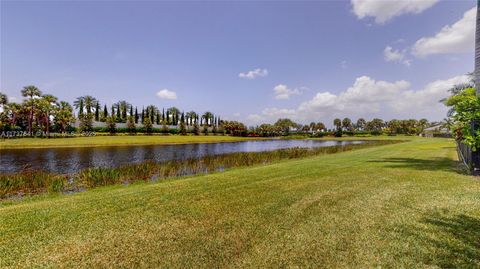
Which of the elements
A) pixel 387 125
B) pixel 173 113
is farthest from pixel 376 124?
pixel 173 113

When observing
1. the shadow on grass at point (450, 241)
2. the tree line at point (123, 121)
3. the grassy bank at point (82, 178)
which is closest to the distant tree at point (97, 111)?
the tree line at point (123, 121)

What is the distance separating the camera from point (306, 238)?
17.4 feet

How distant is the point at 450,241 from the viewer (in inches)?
199

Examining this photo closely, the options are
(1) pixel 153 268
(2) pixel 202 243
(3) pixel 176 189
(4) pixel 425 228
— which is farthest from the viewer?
(3) pixel 176 189

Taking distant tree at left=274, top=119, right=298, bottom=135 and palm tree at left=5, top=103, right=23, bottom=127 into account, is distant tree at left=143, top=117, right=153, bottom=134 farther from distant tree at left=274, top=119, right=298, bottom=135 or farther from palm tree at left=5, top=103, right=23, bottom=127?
distant tree at left=274, top=119, right=298, bottom=135

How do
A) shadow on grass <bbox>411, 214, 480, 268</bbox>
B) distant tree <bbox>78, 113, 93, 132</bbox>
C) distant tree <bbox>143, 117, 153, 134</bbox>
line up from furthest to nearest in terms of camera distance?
1. distant tree <bbox>143, 117, 153, 134</bbox>
2. distant tree <bbox>78, 113, 93, 132</bbox>
3. shadow on grass <bbox>411, 214, 480, 268</bbox>

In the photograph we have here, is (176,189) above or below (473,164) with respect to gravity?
below

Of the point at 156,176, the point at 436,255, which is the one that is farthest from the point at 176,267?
the point at 156,176

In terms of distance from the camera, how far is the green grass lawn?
177 inches

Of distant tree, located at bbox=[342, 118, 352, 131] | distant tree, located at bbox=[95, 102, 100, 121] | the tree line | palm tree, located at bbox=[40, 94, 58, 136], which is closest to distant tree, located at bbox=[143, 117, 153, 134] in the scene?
the tree line

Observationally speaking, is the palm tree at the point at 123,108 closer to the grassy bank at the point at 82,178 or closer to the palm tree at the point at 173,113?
the palm tree at the point at 173,113

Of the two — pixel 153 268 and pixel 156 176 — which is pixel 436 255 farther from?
pixel 156 176

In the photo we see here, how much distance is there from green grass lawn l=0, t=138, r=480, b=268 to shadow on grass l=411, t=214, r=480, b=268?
0.8 inches

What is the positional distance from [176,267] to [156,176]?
44.0ft
